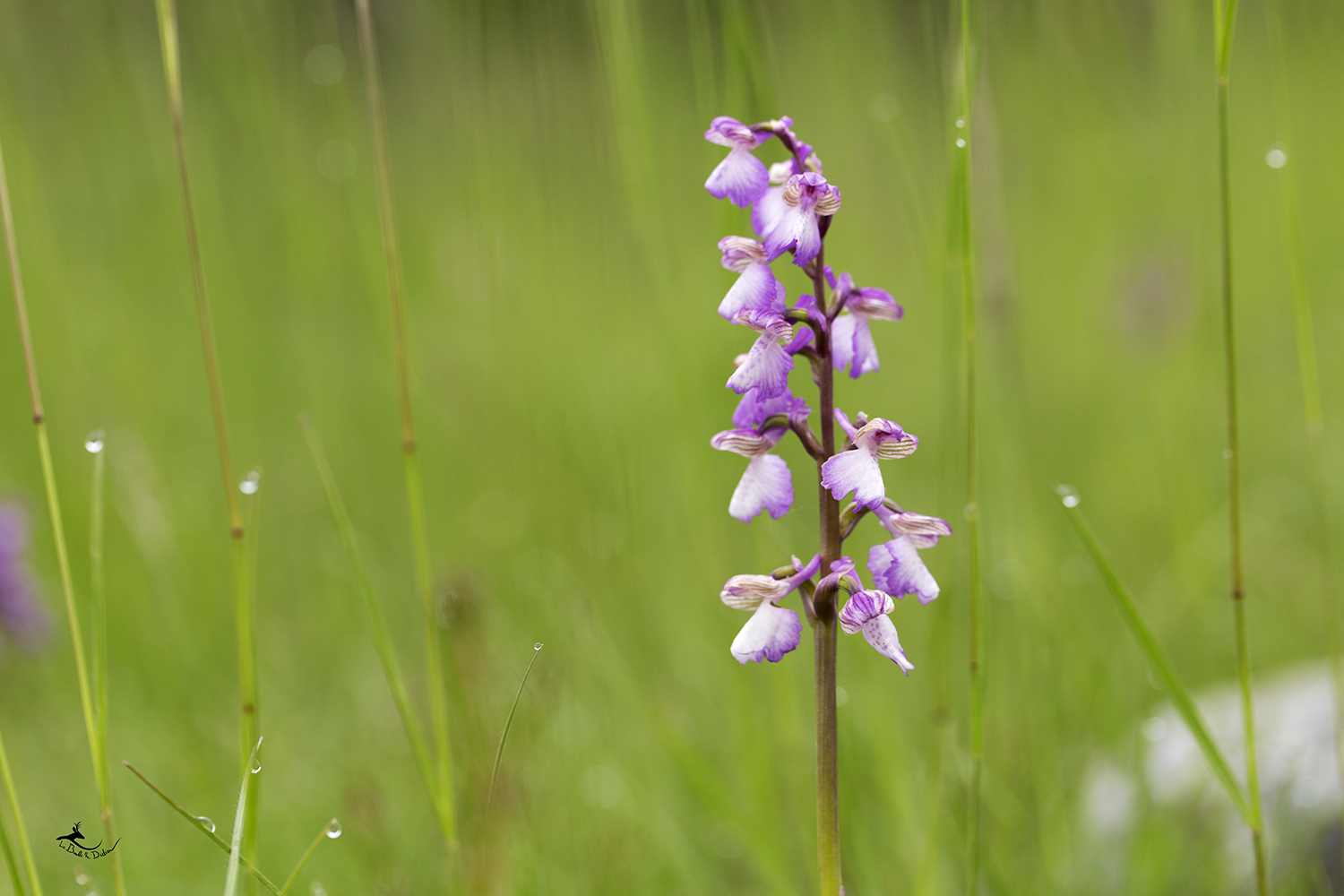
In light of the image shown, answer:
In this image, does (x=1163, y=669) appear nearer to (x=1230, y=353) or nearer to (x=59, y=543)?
(x=1230, y=353)

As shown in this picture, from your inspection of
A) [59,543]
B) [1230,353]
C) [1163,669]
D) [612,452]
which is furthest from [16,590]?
[1230,353]

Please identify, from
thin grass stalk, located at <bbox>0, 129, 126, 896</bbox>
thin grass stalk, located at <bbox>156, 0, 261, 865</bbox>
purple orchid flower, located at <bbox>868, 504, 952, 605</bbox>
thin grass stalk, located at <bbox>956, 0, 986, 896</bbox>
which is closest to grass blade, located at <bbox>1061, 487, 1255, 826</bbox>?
thin grass stalk, located at <bbox>956, 0, 986, 896</bbox>

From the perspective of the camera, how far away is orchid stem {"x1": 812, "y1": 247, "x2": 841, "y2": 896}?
0.84m

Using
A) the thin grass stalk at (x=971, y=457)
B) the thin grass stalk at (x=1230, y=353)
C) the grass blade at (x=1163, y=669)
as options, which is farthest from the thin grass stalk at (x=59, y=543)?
the thin grass stalk at (x=1230, y=353)

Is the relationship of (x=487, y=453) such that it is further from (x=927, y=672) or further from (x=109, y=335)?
(x=927, y=672)

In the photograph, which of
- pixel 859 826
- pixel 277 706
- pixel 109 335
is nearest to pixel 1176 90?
pixel 859 826

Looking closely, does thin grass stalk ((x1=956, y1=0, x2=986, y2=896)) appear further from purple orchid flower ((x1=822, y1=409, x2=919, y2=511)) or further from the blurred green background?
the blurred green background

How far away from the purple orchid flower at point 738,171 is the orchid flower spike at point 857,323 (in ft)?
0.40

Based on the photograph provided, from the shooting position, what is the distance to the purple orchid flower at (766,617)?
2.77 ft

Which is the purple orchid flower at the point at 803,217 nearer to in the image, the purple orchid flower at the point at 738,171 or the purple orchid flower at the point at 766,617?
the purple orchid flower at the point at 738,171

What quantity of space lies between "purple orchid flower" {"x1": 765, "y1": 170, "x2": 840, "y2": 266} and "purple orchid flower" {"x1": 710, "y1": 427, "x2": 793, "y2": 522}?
0.17 metres

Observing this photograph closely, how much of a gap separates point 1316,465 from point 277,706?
2.49 m

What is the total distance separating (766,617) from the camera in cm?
86

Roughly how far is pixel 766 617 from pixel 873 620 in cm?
10
